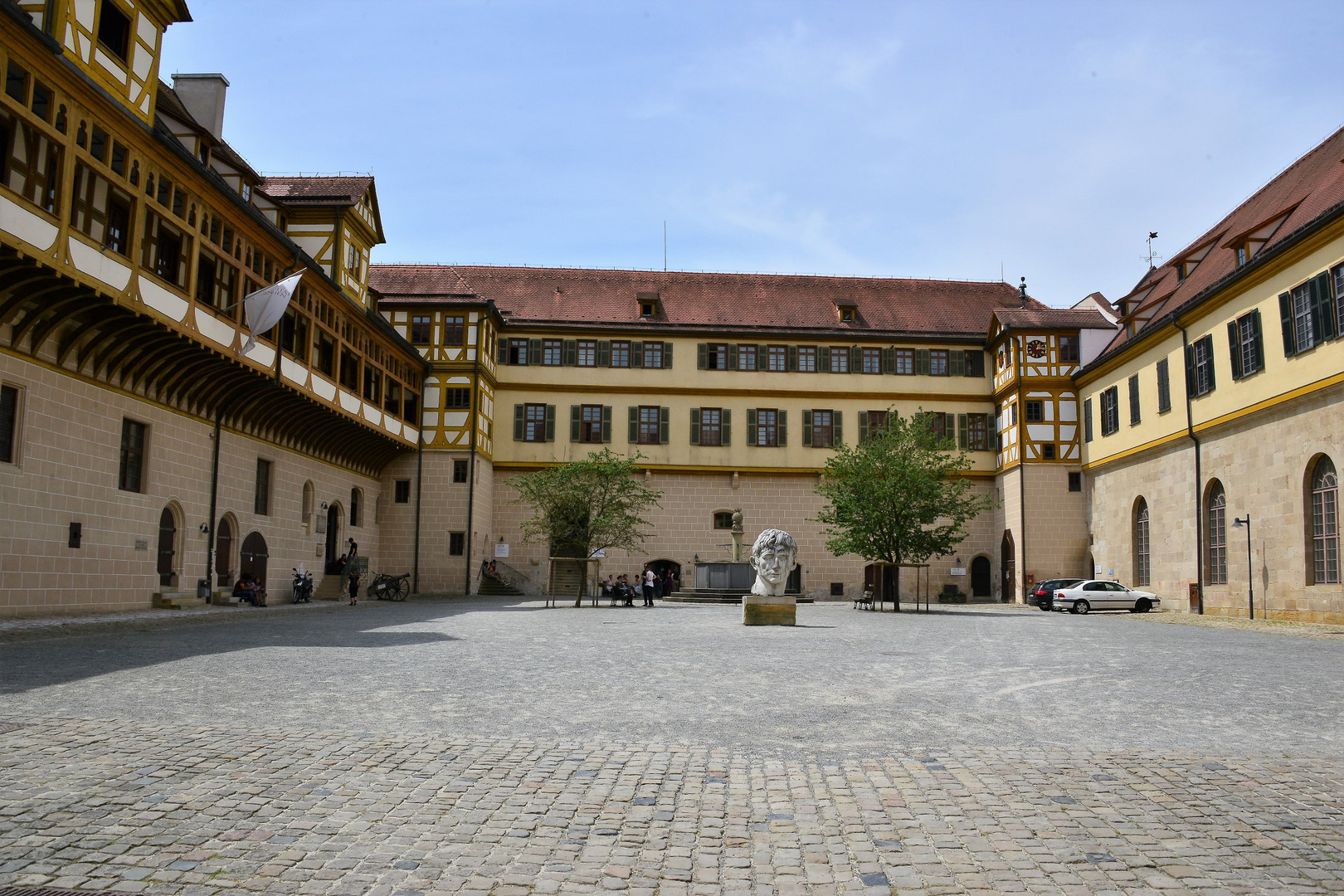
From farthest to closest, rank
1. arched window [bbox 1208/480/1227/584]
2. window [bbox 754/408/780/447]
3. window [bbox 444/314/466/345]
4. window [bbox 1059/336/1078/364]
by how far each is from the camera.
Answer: window [bbox 754/408/780/447], window [bbox 1059/336/1078/364], window [bbox 444/314/466/345], arched window [bbox 1208/480/1227/584]

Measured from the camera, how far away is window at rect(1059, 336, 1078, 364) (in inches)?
1597

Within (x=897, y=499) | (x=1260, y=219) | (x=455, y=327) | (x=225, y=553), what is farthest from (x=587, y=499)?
(x=1260, y=219)

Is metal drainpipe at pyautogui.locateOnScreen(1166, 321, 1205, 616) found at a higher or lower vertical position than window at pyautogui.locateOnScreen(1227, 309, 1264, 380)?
lower

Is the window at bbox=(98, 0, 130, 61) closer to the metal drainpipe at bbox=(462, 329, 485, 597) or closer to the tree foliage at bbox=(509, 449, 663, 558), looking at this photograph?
the tree foliage at bbox=(509, 449, 663, 558)

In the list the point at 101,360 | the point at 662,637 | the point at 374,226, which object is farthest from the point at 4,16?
the point at 374,226

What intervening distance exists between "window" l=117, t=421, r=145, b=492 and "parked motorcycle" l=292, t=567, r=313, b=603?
8.29m

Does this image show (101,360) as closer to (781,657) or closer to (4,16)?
(4,16)

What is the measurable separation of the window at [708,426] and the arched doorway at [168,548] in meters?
22.6

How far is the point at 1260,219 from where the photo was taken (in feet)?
101

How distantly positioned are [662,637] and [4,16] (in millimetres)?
14325

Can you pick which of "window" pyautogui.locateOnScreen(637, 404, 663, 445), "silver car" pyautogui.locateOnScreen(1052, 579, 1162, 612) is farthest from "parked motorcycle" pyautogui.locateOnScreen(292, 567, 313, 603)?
"silver car" pyautogui.locateOnScreen(1052, 579, 1162, 612)

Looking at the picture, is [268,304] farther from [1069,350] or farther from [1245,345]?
[1069,350]

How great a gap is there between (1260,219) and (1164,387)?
5.70 meters

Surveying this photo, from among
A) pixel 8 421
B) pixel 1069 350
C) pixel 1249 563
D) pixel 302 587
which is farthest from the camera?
pixel 1069 350
